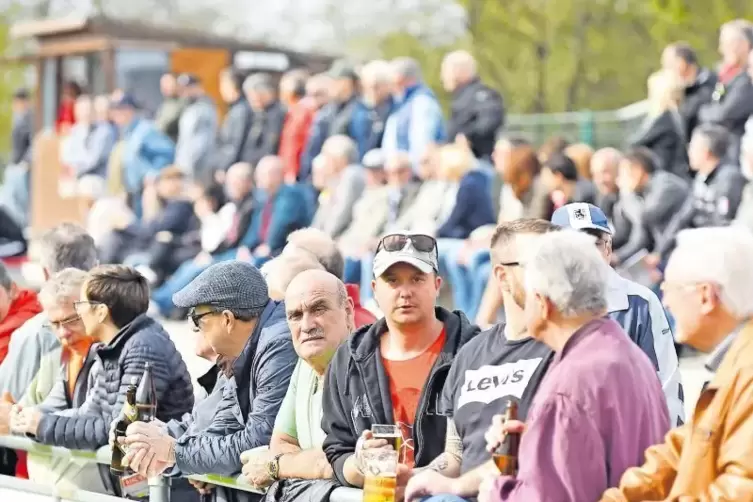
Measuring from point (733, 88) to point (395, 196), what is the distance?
3228 millimetres

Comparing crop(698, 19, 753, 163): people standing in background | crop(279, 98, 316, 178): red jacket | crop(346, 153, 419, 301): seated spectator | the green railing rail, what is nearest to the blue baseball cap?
crop(698, 19, 753, 163): people standing in background

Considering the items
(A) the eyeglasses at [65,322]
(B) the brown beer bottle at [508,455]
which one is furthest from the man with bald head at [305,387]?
(A) the eyeglasses at [65,322]

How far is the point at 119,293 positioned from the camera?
7.77m

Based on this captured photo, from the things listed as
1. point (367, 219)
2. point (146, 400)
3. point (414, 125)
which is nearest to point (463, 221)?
point (367, 219)

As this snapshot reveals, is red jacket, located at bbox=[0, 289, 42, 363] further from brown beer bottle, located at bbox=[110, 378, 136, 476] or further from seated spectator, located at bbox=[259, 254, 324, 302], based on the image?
brown beer bottle, located at bbox=[110, 378, 136, 476]

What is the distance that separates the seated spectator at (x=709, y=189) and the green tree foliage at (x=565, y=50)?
23.3 m

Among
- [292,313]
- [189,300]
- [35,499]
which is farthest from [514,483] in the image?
[35,499]

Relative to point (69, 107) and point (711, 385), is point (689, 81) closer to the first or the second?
point (711, 385)

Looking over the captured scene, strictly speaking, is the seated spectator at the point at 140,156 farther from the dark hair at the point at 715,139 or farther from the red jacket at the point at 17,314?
the red jacket at the point at 17,314

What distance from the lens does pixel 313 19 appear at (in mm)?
76062

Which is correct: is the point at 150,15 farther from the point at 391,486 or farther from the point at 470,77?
the point at 391,486

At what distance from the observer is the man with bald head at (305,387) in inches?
254

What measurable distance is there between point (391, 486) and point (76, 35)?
1890 centimetres

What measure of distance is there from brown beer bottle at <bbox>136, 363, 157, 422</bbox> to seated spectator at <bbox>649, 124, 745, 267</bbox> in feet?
20.7
